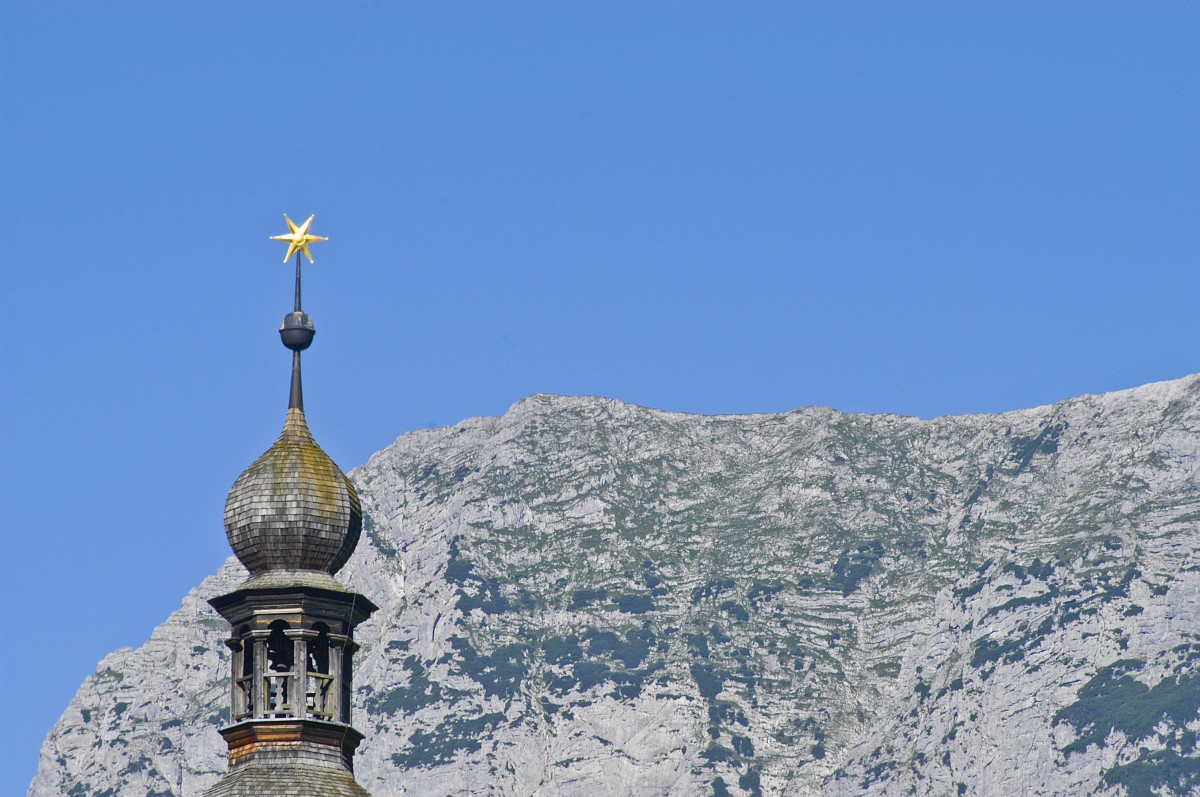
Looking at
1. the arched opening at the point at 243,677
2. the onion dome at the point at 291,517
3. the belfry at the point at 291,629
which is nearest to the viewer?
the belfry at the point at 291,629

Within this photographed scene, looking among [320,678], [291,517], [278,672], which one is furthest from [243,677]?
[291,517]

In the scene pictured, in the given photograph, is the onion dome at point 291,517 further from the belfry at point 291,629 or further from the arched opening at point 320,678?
the arched opening at point 320,678

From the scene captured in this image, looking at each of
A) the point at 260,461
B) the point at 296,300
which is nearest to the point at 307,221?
the point at 296,300

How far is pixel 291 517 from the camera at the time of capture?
2798 inches

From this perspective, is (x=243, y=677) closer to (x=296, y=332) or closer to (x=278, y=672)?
(x=278, y=672)

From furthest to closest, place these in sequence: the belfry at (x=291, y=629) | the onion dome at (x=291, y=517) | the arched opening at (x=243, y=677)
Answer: the onion dome at (x=291, y=517)
the arched opening at (x=243, y=677)
the belfry at (x=291, y=629)

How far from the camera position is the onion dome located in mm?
71125

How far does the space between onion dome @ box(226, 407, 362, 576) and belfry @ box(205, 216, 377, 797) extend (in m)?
0.02

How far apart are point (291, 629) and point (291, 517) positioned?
9.74ft

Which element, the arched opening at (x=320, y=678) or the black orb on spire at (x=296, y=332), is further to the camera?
the black orb on spire at (x=296, y=332)

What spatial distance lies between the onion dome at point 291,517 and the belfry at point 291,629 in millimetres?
25

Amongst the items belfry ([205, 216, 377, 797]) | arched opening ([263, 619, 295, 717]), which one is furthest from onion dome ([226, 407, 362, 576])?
arched opening ([263, 619, 295, 717])

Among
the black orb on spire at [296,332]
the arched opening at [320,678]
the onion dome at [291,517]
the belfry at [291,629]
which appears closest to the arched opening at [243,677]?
the belfry at [291,629]

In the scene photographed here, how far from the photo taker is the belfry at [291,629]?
225 feet
